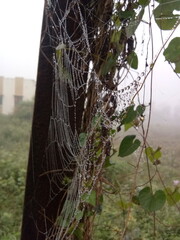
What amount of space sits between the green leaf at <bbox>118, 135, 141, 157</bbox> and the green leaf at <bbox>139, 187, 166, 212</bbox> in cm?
8

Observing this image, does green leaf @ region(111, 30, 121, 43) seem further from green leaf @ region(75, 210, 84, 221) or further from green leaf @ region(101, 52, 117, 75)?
green leaf @ region(75, 210, 84, 221)

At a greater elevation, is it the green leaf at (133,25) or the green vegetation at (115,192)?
the green leaf at (133,25)

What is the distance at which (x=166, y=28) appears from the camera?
0.50 metres

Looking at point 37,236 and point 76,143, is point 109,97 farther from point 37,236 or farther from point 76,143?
point 37,236

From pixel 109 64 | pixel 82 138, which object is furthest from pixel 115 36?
pixel 82 138

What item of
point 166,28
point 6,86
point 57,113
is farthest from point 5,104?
point 166,28

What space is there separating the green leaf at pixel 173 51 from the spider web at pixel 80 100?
0.12 meters

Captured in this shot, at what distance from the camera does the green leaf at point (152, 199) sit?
0.55m

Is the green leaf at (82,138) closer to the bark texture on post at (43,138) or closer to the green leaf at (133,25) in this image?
the bark texture on post at (43,138)

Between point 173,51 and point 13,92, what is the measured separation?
2.43 meters

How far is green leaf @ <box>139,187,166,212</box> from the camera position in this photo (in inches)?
21.7

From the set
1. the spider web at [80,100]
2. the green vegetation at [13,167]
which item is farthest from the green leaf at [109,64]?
the green vegetation at [13,167]

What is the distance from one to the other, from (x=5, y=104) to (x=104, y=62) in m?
2.34

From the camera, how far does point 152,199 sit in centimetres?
56
